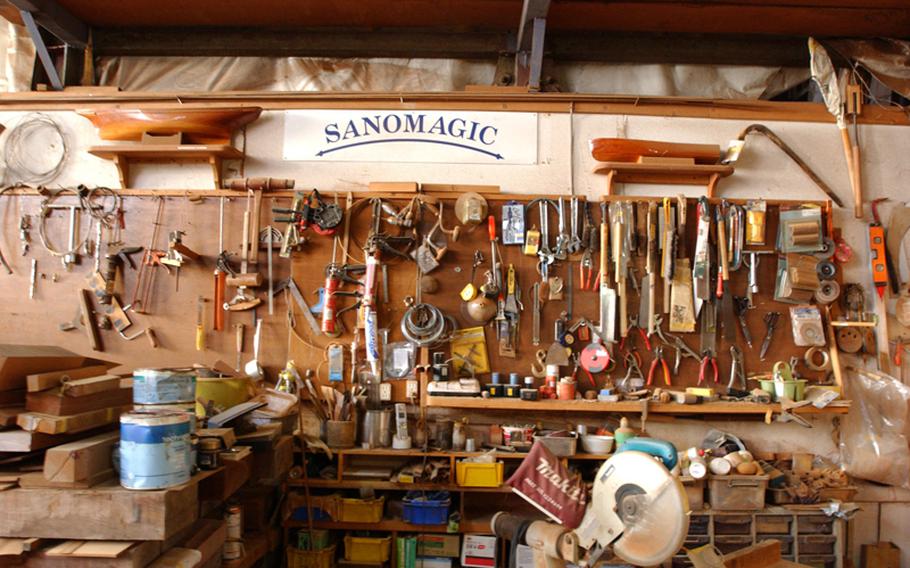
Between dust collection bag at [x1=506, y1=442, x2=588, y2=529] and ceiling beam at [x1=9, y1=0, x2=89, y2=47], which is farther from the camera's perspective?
ceiling beam at [x1=9, y1=0, x2=89, y2=47]

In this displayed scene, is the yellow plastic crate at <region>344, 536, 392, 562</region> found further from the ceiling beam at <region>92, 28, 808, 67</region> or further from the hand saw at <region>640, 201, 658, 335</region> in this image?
the ceiling beam at <region>92, 28, 808, 67</region>

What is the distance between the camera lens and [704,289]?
3.43 m

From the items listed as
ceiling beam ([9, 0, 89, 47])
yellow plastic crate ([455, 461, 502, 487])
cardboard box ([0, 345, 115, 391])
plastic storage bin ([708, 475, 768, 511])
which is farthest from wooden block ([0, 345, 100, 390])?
plastic storage bin ([708, 475, 768, 511])

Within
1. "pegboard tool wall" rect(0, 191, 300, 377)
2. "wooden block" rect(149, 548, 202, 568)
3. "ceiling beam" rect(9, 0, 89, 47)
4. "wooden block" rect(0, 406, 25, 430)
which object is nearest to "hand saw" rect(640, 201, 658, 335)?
"pegboard tool wall" rect(0, 191, 300, 377)

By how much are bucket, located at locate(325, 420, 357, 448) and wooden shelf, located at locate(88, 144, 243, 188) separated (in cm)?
163

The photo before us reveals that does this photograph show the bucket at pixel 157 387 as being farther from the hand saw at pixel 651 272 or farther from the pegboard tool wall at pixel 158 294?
the hand saw at pixel 651 272

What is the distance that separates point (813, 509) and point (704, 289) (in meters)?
1.28

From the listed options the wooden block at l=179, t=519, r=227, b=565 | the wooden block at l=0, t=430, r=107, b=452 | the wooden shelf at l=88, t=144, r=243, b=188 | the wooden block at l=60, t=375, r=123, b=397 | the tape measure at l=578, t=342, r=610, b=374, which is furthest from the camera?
the wooden shelf at l=88, t=144, r=243, b=188

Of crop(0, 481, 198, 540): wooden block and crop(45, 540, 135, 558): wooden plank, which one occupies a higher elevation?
crop(0, 481, 198, 540): wooden block

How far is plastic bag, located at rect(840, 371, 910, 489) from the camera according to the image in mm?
3404

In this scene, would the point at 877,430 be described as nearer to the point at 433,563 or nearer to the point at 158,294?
the point at 433,563

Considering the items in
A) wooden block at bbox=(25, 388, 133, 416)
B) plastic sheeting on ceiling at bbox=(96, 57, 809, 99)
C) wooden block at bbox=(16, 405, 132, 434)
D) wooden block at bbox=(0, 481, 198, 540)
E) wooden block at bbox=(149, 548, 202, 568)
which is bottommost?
wooden block at bbox=(149, 548, 202, 568)

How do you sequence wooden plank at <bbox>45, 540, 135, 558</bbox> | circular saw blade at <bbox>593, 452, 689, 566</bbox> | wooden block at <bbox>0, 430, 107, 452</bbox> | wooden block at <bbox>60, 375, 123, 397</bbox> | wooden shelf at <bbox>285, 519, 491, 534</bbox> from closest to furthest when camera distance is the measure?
1. circular saw blade at <bbox>593, 452, 689, 566</bbox>
2. wooden plank at <bbox>45, 540, 135, 558</bbox>
3. wooden block at <bbox>0, 430, 107, 452</bbox>
4. wooden block at <bbox>60, 375, 123, 397</bbox>
5. wooden shelf at <bbox>285, 519, 491, 534</bbox>

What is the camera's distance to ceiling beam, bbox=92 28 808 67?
3.91 m
